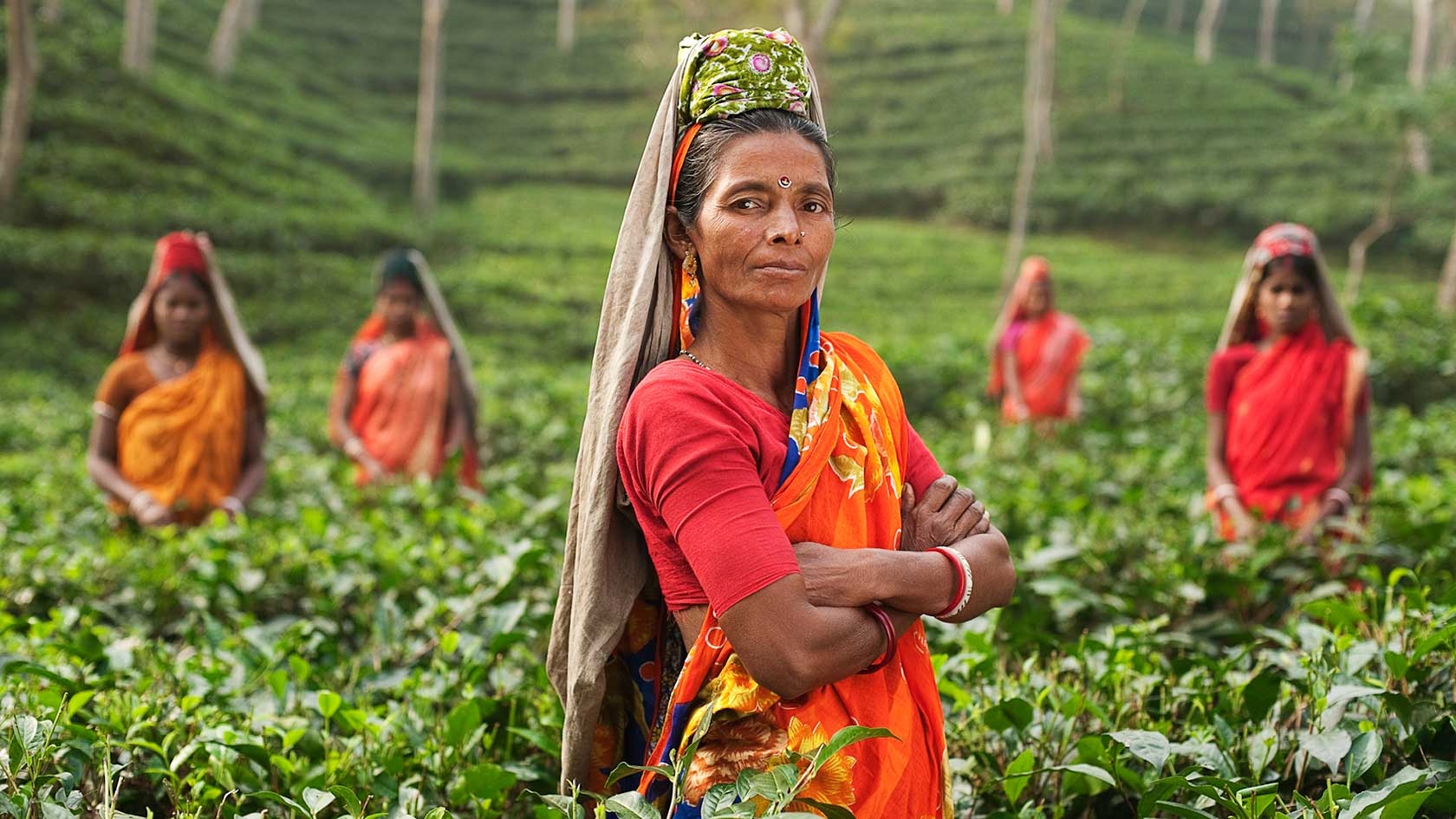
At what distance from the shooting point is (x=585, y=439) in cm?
175

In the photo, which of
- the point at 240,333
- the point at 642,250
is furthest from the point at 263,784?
the point at 240,333

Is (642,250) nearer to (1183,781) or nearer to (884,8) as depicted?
(1183,781)

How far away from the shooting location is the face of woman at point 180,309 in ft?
15.2

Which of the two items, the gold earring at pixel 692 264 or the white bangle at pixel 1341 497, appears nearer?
the gold earring at pixel 692 264

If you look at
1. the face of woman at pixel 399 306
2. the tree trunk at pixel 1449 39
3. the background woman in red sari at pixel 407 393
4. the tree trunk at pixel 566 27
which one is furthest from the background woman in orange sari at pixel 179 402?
the tree trunk at pixel 1449 39

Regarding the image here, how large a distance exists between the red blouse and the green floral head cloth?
367mm

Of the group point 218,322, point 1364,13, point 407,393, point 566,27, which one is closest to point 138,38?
point 566,27

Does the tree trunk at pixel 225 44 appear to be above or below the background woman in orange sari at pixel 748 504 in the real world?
above

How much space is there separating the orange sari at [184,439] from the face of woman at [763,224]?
3635 mm

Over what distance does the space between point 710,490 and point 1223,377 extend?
357 centimetres

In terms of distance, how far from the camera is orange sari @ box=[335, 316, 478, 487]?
229 inches

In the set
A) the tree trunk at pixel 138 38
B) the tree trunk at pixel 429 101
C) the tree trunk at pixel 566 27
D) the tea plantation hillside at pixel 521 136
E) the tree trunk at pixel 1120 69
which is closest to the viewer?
the tea plantation hillside at pixel 521 136

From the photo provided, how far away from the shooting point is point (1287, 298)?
A: 13.7ft

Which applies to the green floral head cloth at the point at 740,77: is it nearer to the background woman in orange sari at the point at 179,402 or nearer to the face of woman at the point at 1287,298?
the face of woman at the point at 1287,298
